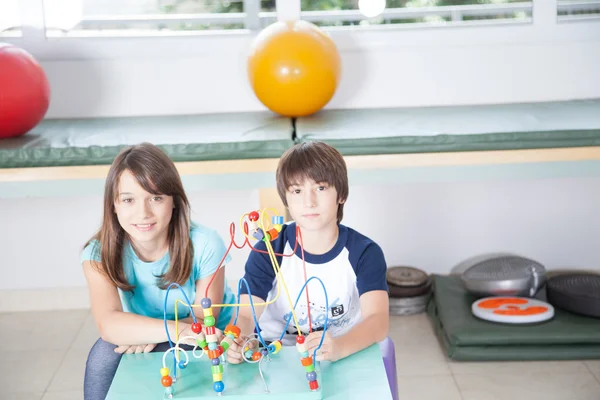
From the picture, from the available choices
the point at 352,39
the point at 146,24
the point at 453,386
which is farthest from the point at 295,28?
the point at 453,386

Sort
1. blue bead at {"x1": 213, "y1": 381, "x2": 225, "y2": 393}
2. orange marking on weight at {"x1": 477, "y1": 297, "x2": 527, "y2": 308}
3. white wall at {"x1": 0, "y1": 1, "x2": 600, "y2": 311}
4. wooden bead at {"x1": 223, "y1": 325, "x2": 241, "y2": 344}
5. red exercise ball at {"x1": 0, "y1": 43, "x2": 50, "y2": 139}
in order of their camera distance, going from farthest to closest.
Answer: white wall at {"x1": 0, "y1": 1, "x2": 600, "y2": 311} < orange marking on weight at {"x1": 477, "y1": 297, "x2": 527, "y2": 308} < red exercise ball at {"x1": 0, "y1": 43, "x2": 50, "y2": 139} < wooden bead at {"x1": 223, "y1": 325, "x2": 241, "y2": 344} < blue bead at {"x1": 213, "y1": 381, "x2": 225, "y2": 393}

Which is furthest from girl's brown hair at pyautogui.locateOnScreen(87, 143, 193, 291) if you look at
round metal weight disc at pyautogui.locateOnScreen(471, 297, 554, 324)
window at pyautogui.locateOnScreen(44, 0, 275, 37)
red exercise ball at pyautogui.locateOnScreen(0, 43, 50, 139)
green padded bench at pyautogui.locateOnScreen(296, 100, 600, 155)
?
window at pyautogui.locateOnScreen(44, 0, 275, 37)

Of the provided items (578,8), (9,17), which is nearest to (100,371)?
(9,17)

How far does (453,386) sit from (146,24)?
1.86 meters

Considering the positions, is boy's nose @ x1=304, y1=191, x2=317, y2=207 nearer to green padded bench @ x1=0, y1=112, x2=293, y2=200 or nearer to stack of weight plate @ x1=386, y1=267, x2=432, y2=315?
green padded bench @ x1=0, y1=112, x2=293, y2=200

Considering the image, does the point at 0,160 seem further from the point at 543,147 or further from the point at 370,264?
the point at 543,147

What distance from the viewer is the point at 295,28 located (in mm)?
2750

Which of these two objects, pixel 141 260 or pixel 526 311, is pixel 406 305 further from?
pixel 141 260

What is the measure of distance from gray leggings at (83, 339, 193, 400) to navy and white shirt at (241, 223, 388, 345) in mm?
351

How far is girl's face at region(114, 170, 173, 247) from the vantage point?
5.75 feet

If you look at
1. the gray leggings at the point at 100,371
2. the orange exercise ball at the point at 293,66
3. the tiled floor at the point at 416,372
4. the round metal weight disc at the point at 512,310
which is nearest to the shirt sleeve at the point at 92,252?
the gray leggings at the point at 100,371

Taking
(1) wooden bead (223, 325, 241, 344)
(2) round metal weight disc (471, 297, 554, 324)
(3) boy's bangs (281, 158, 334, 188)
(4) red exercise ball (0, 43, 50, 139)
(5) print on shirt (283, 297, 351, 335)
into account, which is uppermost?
(4) red exercise ball (0, 43, 50, 139)

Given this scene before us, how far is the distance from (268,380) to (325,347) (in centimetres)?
13

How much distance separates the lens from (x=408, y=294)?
3037 mm
